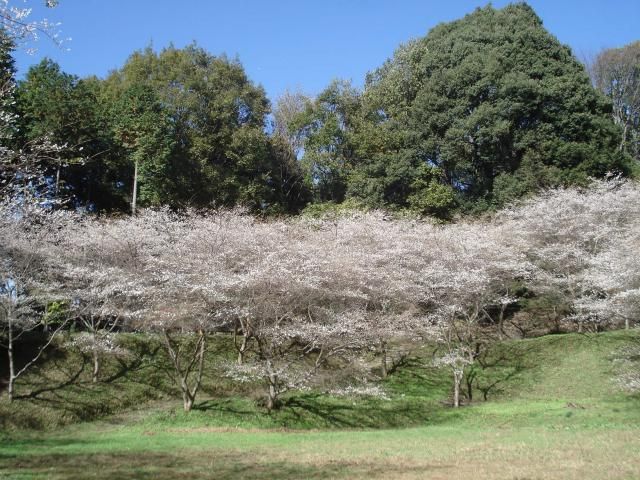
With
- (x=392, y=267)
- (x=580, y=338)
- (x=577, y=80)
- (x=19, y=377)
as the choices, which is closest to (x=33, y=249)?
(x=19, y=377)

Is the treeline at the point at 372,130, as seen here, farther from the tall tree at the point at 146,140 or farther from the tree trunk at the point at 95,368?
the tree trunk at the point at 95,368

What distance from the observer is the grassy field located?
865 centimetres

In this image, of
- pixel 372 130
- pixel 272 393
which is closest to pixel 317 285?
pixel 272 393

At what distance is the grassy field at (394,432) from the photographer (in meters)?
8.65

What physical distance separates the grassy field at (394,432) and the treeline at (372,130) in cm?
1110

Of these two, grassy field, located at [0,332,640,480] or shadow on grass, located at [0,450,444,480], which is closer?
shadow on grass, located at [0,450,444,480]

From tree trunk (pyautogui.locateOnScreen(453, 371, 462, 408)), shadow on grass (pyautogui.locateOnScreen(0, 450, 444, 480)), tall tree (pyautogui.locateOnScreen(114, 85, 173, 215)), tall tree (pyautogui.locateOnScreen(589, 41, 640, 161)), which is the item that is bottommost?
tree trunk (pyautogui.locateOnScreen(453, 371, 462, 408))

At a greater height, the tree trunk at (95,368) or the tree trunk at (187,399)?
the tree trunk at (95,368)

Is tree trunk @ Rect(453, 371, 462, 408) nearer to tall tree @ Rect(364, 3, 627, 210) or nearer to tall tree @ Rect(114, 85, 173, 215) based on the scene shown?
tall tree @ Rect(364, 3, 627, 210)

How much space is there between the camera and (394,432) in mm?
14719

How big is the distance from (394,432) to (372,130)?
21960 millimetres

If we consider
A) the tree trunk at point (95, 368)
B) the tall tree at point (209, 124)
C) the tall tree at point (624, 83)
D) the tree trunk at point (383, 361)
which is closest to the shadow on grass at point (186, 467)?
the tree trunk at point (95, 368)

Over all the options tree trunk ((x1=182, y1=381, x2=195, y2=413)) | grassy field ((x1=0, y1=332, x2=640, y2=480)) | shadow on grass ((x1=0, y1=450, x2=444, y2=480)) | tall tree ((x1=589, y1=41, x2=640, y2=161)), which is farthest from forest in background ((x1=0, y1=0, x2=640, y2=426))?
shadow on grass ((x1=0, y1=450, x2=444, y2=480))

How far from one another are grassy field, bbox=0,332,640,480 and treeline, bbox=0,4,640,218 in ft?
36.4
